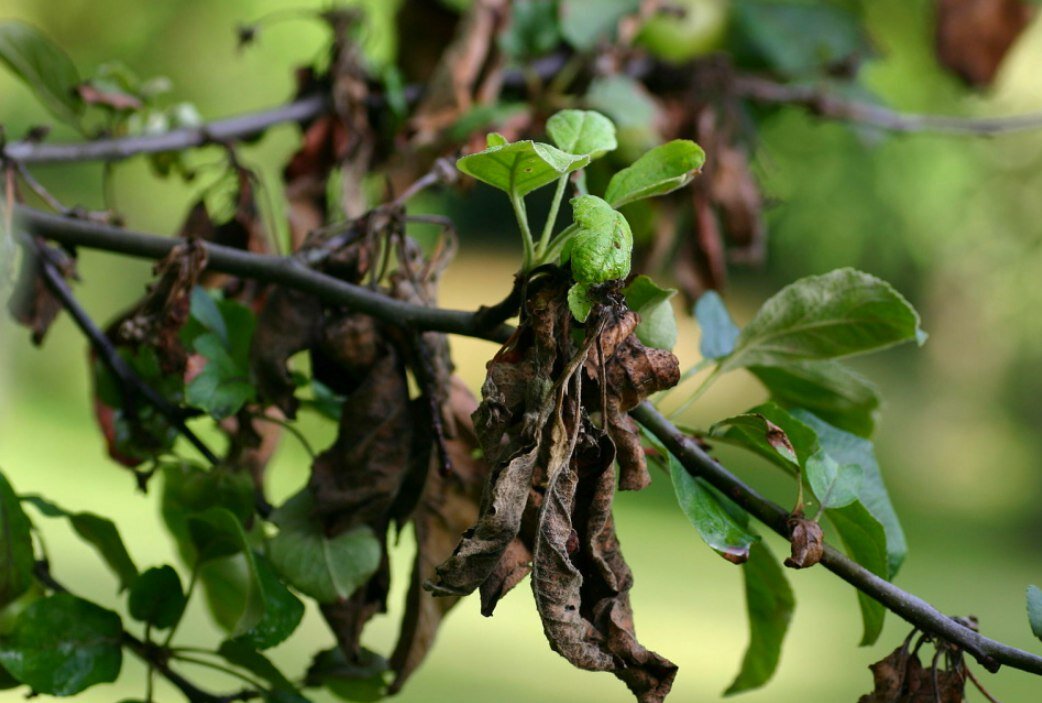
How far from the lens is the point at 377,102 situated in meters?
0.56

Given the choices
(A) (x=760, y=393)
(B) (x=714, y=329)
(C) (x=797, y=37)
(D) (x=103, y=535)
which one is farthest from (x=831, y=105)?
(A) (x=760, y=393)

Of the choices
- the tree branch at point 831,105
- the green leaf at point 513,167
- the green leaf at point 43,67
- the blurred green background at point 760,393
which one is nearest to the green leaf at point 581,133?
the green leaf at point 513,167

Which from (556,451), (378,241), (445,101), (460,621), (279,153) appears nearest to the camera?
(556,451)

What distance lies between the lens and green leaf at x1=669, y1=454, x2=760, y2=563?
22 centimetres

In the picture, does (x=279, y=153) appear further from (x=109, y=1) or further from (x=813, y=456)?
(x=813, y=456)

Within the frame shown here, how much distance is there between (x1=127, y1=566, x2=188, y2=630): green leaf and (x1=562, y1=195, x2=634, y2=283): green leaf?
0.61 feet

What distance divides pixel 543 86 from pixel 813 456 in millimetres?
409

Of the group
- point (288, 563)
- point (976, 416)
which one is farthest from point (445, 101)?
point (976, 416)

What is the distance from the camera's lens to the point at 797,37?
667 mm

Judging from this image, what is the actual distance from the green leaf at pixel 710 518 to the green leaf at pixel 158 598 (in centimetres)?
17

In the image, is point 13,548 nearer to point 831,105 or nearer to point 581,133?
point 581,133

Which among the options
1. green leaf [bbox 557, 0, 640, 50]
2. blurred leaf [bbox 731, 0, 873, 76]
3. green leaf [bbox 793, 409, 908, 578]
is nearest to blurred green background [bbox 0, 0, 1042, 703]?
blurred leaf [bbox 731, 0, 873, 76]

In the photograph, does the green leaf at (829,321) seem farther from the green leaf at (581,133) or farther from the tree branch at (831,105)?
the tree branch at (831,105)

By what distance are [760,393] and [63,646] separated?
269 cm
